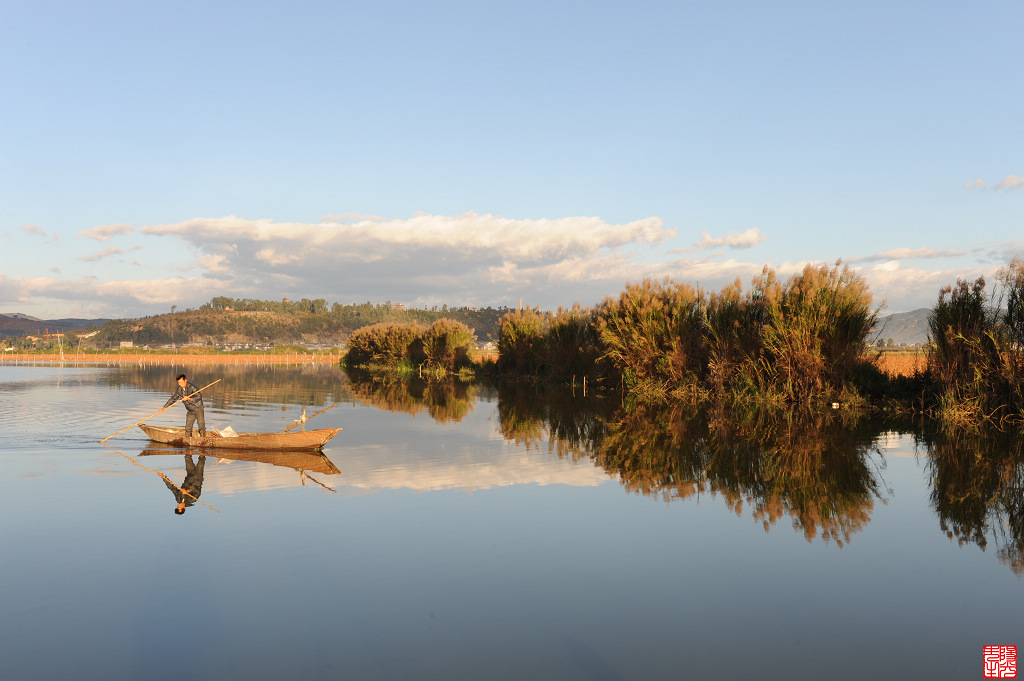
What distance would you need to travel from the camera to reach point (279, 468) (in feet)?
41.3

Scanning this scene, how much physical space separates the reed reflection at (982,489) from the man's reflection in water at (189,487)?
9.22 meters

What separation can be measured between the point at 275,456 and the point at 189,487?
3.00 m

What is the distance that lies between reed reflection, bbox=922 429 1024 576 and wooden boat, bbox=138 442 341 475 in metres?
8.88

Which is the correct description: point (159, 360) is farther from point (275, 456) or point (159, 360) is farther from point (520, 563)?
point (520, 563)

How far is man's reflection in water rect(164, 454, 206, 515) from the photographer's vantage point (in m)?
9.70

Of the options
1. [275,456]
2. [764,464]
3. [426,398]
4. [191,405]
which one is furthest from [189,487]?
[426,398]

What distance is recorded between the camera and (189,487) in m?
10.9

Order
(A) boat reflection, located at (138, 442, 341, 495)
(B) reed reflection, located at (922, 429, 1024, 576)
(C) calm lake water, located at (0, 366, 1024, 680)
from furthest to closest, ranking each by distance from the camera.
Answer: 1. (A) boat reflection, located at (138, 442, 341, 495)
2. (B) reed reflection, located at (922, 429, 1024, 576)
3. (C) calm lake water, located at (0, 366, 1024, 680)

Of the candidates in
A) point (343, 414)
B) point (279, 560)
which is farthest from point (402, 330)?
point (279, 560)

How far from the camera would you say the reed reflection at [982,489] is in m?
7.95

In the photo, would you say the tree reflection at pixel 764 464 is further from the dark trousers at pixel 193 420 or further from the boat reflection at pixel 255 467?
the dark trousers at pixel 193 420

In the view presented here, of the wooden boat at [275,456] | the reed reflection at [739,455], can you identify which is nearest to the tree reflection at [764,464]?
the reed reflection at [739,455]

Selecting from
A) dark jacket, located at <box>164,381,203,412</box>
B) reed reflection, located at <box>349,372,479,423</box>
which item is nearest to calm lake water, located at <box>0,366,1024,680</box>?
dark jacket, located at <box>164,381,203,412</box>

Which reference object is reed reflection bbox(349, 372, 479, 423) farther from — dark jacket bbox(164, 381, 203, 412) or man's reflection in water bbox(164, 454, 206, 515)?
man's reflection in water bbox(164, 454, 206, 515)
